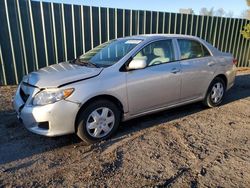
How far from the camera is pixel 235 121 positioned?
4750mm

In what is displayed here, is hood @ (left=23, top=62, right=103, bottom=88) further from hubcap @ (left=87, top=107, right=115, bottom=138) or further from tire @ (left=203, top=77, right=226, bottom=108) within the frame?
tire @ (left=203, top=77, right=226, bottom=108)

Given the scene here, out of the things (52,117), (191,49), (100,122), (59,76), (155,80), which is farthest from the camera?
(191,49)

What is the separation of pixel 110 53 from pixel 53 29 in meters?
3.26

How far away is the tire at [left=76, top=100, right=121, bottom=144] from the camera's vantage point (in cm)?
359

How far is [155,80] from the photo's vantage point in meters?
4.19

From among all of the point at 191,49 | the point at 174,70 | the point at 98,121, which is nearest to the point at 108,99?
the point at 98,121

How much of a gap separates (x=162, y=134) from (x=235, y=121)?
1.67 meters

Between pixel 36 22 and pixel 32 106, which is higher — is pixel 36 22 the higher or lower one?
the higher one

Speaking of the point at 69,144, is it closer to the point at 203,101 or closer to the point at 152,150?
the point at 152,150

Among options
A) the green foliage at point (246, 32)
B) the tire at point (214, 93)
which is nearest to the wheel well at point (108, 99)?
the tire at point (214, 93)

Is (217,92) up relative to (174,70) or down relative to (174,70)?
down

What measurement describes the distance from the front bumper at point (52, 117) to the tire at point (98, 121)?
14 centimetres

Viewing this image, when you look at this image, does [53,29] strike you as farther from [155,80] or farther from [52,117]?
[52,117]

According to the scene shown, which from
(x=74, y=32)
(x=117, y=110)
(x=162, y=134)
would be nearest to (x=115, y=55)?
(x=117, y=110)
